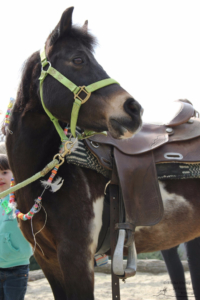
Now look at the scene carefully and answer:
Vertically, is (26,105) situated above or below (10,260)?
above

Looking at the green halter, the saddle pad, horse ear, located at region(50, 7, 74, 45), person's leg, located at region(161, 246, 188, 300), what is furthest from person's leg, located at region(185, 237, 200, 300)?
horse ear, located at region(50, 7, 74, 45)

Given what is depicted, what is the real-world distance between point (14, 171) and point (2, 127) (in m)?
0.34

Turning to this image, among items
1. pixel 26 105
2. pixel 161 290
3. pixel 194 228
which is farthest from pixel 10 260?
pixel 161 290

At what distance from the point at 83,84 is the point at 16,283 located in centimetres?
178

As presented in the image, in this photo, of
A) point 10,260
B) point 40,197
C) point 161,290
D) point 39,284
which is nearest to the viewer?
point 40,197

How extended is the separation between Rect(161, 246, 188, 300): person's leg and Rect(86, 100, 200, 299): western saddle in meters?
1.56

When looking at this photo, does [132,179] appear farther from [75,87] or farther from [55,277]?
[55,277]

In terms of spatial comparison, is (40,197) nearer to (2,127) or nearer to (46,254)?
(46,254)

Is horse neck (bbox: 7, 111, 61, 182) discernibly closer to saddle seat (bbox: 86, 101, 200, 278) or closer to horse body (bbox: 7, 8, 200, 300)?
horse body (bbox: 7, 8, 200, 300)

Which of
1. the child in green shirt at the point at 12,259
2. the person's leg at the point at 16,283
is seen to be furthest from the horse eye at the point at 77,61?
the person's leg at the point at 16,283

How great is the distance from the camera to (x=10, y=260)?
91.0 inches

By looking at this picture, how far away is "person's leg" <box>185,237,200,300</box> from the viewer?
2.98 m

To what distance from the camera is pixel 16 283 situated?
2.31 meters

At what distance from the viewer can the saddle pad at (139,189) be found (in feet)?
5.72
